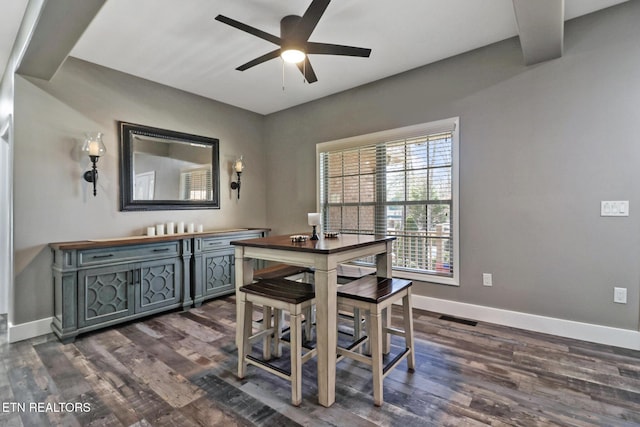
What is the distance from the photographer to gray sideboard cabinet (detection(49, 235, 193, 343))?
8.79ft

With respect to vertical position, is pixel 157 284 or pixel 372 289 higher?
pixel 372 289

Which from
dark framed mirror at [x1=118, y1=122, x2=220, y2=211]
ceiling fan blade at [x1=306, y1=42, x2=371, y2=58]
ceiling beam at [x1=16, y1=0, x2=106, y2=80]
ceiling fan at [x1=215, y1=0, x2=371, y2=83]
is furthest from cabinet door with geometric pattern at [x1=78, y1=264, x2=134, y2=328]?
ceiling fan blade at [x1=306, y1=42, x2=371, y2=58]

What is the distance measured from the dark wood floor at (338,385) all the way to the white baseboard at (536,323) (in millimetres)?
82

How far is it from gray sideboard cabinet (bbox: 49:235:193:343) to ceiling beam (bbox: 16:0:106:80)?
61.6 inches

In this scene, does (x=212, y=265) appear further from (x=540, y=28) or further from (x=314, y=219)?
(x=540, y=28)

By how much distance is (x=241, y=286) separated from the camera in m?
2.11

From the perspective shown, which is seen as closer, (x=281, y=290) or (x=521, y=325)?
(x=281, y=290)

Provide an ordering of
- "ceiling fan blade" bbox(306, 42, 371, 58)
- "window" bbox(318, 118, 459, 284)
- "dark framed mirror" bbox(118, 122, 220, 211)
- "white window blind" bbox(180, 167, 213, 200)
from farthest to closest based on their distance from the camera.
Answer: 1. "white window blind" bbox(180, 167, 213, 200)
2. "dark framed mirror" bbox(118, 122, 220, 211)
3. "window" bbox(318, 118, 459, 284)
4. "ceiling fan blade" bbox(306, 42, 371, 58)

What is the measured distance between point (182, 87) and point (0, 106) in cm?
205

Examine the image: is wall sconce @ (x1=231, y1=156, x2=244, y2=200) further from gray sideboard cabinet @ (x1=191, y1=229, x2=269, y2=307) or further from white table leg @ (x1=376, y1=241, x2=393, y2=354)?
white table leg @ (x1=376, y1=241, x2=393, y2=354)

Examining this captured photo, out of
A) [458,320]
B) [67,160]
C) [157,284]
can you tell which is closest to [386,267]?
[458,320]

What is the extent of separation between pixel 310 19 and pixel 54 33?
1882 mm

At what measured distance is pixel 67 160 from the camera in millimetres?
3000

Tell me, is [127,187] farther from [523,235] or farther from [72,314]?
[523,235]
